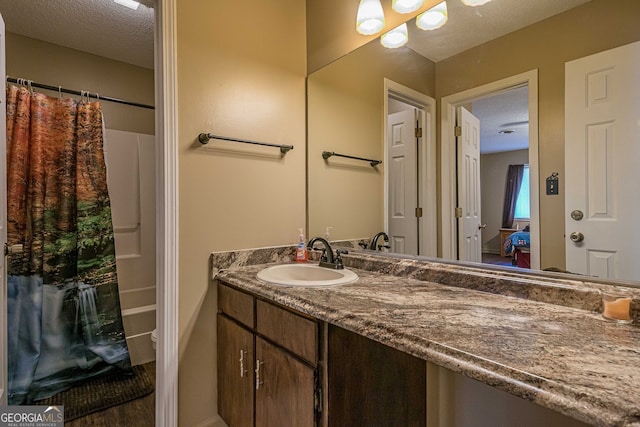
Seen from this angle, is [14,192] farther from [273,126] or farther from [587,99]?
[587,99]

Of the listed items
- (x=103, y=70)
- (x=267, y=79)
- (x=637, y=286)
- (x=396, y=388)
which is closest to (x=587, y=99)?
(x=637, y=286)

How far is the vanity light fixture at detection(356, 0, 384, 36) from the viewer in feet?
5.13

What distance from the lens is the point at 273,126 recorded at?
1.78 metres

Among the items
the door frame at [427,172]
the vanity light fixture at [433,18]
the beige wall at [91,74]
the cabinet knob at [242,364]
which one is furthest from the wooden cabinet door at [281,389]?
the beige wall at [91,74]

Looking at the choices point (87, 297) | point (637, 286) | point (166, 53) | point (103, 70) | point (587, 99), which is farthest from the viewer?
point (103, 70)

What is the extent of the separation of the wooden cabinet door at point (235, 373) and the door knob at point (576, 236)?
3.85ft

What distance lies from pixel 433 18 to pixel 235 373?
1744mm

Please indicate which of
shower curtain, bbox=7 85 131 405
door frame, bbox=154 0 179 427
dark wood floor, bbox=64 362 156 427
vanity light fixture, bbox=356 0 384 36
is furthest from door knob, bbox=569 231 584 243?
shower curtain, bbox=7 85 131 405

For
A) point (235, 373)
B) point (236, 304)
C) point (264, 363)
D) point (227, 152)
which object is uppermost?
point (227, 152)

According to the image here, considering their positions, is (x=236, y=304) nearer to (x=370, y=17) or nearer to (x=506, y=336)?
(x=506, y=336)

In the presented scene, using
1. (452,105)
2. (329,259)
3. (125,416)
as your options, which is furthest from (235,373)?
(452,105)

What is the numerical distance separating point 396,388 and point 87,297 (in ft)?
6.62

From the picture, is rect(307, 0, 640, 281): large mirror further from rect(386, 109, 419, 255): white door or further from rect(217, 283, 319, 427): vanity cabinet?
rect(217, 283, 319, 427): vanity cabinet

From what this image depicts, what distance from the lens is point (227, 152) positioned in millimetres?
1598
